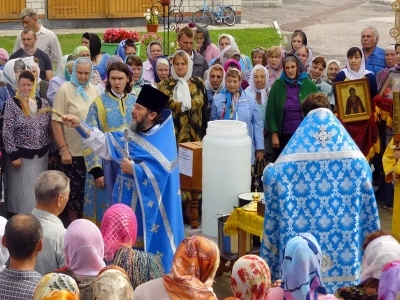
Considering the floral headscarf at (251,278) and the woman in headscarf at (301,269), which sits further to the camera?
the woman in headscarf at (301,269)

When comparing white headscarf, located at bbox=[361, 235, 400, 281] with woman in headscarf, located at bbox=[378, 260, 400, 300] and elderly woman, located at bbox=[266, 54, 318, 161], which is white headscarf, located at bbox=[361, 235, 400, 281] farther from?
elderly woman, located at bbox=[266, 54, 318, 161]

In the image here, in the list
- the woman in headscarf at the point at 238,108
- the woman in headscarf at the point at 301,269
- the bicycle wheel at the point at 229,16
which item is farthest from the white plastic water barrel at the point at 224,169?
the bicycle wheel at the point at 229,16

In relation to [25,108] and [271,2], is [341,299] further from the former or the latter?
[271,2]

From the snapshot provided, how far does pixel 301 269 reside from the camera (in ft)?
16.5

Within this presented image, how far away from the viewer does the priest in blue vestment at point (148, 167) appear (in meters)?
7.49

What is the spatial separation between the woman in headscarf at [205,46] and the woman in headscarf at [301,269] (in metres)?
8.18

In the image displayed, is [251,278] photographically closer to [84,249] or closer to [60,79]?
[84,249]

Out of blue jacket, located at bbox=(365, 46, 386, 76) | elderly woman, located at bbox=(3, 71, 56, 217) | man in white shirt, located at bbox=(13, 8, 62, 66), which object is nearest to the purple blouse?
blue jacket, located at bbox=(365, 46, 386, 76)

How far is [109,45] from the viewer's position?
14.3 meters

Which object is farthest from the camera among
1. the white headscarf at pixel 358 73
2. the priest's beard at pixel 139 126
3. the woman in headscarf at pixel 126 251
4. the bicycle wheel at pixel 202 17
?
the bicycle wheel at pixel 202 17

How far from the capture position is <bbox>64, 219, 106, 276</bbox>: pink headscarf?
5.25 metres

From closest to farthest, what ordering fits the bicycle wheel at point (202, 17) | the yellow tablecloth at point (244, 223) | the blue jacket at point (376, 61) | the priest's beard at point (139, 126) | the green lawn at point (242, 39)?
the priest's beard at point (139, 126) < the yellow tablecloth at point (244, 223) < the blue jacket at point (376, 61) < the green lawn at point (242, 39) < the bicycle wheel at point (202, 17)

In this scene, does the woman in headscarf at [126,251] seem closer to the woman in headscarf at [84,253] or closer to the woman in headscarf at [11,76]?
the woman in headscarf at [84,253]

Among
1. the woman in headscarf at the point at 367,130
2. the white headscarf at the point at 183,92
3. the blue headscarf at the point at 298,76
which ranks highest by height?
the blue headscarf at the point at 298,76
